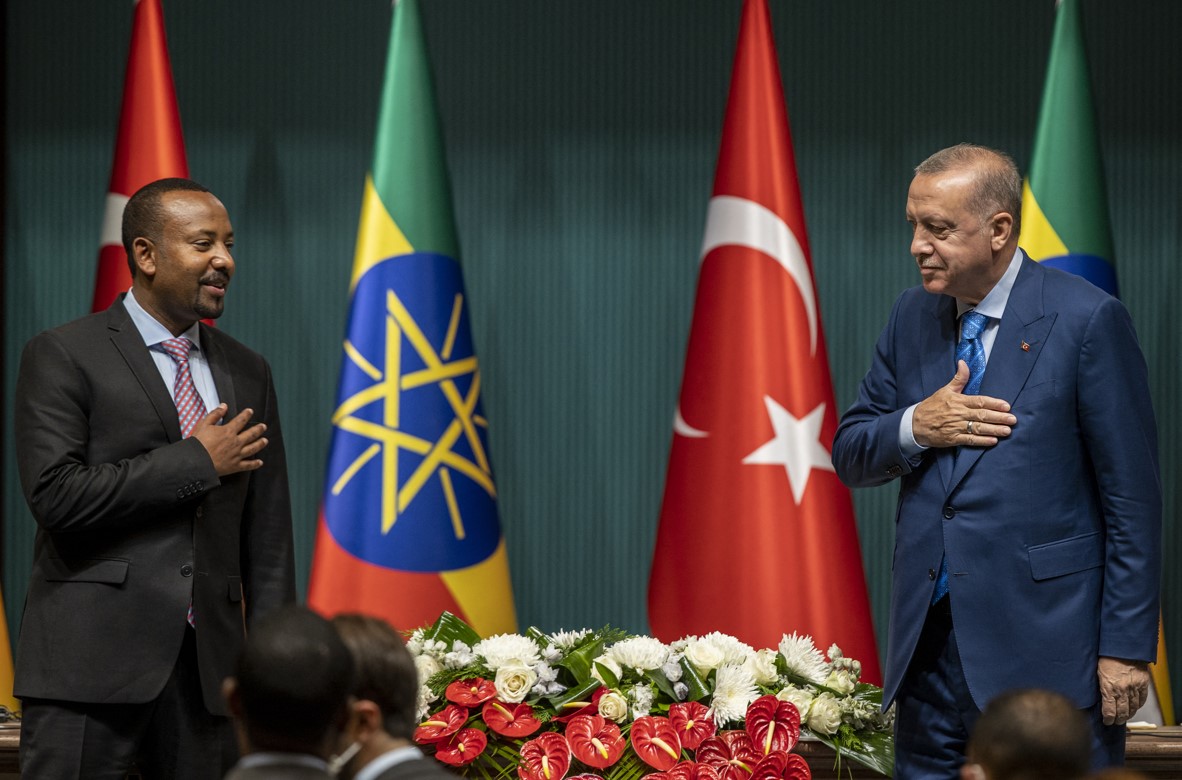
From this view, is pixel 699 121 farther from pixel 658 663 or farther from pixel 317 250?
pixel 658 663

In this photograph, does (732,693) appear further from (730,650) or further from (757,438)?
(757,438)

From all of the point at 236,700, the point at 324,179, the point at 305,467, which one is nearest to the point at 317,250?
the point at 324,179

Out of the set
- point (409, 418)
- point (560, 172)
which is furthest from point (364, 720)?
point (560, 172)

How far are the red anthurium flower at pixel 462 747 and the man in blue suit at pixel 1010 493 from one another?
80cm

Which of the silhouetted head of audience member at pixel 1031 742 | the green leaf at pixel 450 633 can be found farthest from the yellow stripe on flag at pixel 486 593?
the silhouetted head of audience member at pixel 1031 742

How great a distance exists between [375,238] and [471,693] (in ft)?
6.32

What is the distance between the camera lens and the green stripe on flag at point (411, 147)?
169 inches

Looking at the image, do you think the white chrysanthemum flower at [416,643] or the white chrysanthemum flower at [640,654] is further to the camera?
the white chrysanthemum flower at [416,643]

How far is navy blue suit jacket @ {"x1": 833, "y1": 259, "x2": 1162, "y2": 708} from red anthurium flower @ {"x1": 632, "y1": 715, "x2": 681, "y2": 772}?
463 millimetres

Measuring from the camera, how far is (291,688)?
1.54 meters

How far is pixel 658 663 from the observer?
9.07 feet

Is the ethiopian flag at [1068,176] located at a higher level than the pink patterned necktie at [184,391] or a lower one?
higher

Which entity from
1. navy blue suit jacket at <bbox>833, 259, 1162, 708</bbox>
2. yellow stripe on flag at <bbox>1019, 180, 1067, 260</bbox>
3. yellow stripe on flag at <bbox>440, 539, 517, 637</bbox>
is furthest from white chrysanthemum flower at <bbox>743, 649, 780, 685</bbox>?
yellow stripe on flag at <bbox>1019, 180, 1067, 260</bbox>

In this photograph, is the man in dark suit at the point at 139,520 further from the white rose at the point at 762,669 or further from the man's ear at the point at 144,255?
the white rose at the point at 762,669
